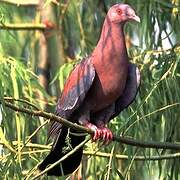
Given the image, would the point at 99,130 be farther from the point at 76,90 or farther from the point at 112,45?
the point at 112,45

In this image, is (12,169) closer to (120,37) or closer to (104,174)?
(104,174)

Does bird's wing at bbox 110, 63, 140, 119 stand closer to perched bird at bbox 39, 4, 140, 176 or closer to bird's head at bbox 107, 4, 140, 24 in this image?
perched bird at bbox 39, 4, 140, 176

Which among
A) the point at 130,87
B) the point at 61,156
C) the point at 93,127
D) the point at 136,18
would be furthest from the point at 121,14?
the point at 61,156

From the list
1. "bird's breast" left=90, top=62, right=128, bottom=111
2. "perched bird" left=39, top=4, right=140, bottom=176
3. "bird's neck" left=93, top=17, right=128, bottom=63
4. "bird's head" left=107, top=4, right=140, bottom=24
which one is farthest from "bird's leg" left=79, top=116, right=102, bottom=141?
"bird's head" left=107, top=4, right=140, bottom=24

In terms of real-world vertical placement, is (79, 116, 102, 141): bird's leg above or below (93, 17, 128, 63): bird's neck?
below

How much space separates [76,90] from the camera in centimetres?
322

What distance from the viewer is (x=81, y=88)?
3219 mm

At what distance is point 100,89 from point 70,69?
2.01 ft

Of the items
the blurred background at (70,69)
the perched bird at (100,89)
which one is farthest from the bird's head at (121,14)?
the blurred background at (70,69)

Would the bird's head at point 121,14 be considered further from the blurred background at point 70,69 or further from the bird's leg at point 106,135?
the bird's leg at point 106,135

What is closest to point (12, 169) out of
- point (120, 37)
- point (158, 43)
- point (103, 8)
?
point (120, 37)

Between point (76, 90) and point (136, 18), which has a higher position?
point (136, 18)

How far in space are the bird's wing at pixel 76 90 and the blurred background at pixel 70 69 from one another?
0.14 metres

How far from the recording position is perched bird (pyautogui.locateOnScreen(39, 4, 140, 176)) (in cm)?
322
